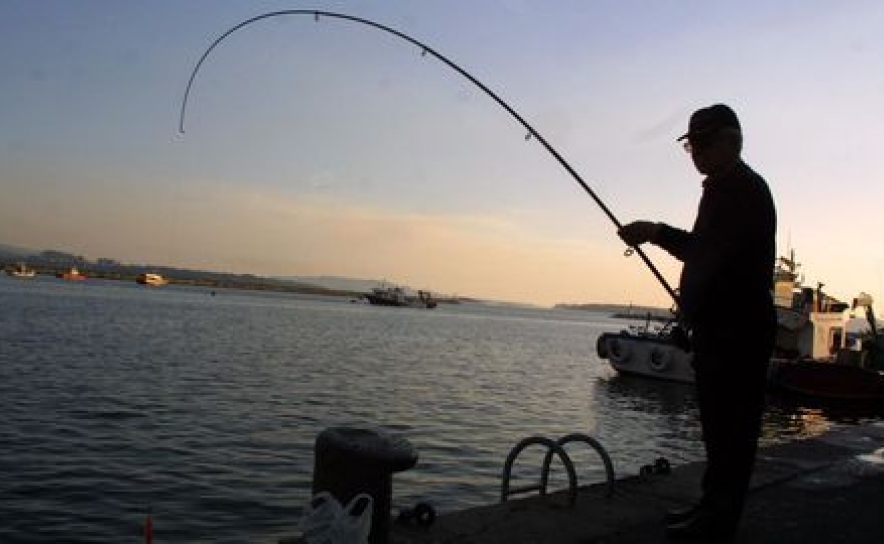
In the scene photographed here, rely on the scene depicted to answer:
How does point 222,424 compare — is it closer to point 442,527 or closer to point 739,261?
point 442,527

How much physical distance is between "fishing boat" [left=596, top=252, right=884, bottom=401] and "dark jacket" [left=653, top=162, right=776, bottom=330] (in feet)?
90.7

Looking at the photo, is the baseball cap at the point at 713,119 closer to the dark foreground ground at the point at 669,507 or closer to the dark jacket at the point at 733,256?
the dark jacket at the point at 733,256

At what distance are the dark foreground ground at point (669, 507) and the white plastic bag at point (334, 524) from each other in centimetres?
84

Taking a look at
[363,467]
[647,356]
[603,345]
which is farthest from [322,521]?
[603,345]

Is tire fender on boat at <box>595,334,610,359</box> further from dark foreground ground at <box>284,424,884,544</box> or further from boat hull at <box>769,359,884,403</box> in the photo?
dark foreground ground at <box>284,424,884,544</box>

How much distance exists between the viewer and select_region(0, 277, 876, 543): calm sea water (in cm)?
1156

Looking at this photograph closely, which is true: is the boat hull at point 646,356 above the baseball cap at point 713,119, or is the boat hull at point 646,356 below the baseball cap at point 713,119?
below

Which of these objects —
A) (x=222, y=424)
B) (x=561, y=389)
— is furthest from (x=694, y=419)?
(x=222, y=424)

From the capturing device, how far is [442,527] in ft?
18.3

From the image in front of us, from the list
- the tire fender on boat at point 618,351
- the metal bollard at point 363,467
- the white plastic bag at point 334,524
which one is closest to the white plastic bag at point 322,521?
the white plastic bag at point 334,524

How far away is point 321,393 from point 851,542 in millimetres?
22356

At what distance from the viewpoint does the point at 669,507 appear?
254 inches

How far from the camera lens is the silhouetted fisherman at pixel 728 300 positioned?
16.1 ft

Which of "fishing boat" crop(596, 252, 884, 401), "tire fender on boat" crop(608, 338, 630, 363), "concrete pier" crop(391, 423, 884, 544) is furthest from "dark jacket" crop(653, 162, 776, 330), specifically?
"tire fender on boat" crop(608, 338, 630, 363)
